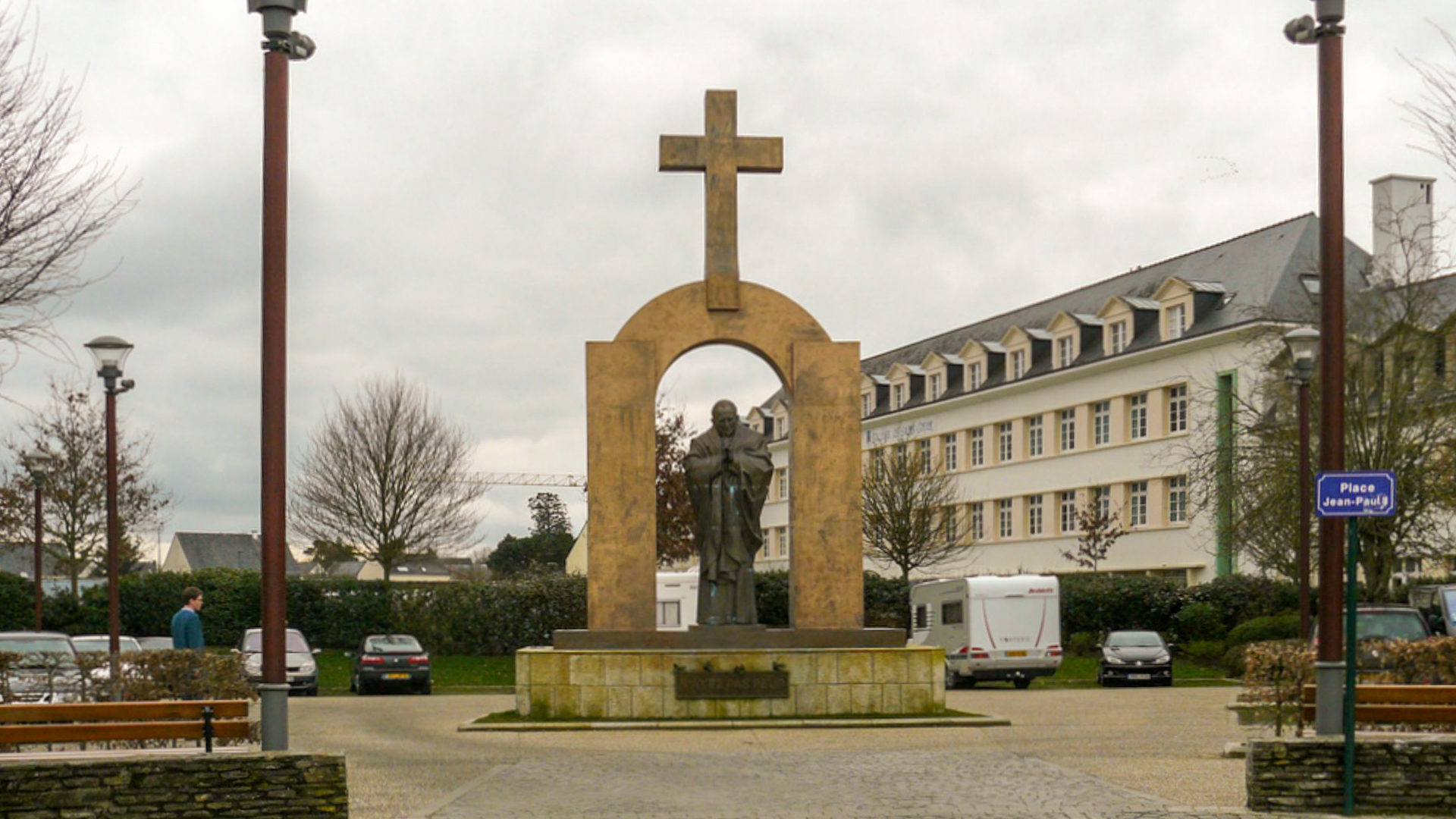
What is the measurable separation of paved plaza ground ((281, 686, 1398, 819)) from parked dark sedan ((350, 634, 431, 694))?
1318 centimetres

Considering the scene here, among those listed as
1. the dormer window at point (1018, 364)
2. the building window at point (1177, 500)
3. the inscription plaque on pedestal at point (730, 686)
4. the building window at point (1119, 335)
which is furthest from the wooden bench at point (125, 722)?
the dormer window at point (1018, 364)

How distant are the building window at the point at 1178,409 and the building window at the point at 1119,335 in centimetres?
329

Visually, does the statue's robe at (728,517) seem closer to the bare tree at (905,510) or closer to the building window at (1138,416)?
the bare tree at (905,510)

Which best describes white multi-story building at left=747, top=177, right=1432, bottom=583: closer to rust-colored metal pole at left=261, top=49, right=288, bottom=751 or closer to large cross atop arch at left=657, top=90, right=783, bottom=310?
large cross atop arch at left=657, top=90, right=783, bottom=310

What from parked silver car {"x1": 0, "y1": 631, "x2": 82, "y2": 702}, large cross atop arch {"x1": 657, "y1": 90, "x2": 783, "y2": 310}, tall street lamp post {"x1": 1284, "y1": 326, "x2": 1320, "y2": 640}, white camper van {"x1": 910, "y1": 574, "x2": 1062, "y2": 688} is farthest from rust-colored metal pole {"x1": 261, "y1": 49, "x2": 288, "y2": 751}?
white camper van {"x1": 910, "y1": 574, "x2": 1062, "y2": 688}

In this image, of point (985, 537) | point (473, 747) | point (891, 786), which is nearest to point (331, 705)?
point (473, 747)

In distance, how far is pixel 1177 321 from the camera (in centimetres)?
5822

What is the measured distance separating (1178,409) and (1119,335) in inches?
189

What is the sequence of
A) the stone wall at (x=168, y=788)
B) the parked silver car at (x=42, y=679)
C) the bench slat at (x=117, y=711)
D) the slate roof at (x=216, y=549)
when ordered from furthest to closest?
the slate roof at (x=216, y=549) < the parked silver car at (x=42, y=679) < the bench slat at (x=117, y=711) < the stone wall at (x=168, y=788)

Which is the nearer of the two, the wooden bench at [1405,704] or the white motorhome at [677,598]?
the wooden bench at [1405,704]

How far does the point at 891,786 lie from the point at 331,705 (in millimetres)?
20308

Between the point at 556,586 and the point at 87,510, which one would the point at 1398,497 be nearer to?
the point at 556,586

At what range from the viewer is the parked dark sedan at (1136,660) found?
38.5 m

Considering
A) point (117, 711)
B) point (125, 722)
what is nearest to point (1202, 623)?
point (125, 722)
